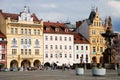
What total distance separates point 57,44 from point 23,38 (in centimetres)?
1005

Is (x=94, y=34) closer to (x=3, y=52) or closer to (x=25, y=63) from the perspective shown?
(x=25, y=63)

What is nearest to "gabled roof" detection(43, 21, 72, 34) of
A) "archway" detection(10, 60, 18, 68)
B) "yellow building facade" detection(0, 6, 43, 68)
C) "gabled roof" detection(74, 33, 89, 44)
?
"yellow building facade" detection(0, 6, 43, 68)

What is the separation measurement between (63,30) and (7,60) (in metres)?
19.1

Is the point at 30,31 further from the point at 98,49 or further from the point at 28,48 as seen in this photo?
the point at 98,49

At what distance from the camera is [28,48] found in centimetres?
8325

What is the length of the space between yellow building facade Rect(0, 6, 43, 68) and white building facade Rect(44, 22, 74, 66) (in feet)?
7.23

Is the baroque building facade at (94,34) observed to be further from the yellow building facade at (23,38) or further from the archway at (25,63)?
the archway at (25,63)

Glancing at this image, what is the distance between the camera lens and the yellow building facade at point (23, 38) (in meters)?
80.8

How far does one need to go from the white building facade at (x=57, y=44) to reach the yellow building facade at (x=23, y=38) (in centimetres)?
220

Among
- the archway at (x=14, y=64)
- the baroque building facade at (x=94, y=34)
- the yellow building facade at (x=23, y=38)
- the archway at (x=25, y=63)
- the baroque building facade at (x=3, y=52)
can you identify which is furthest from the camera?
the baroque building facade at (x=94, y=34)

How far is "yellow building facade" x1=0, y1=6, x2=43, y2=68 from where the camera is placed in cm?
8075

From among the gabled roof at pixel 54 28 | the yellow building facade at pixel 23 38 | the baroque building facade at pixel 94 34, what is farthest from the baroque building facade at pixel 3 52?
the baroque building facade at pixel 94 34

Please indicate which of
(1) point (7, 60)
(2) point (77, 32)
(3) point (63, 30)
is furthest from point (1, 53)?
(2) point (77, 32)

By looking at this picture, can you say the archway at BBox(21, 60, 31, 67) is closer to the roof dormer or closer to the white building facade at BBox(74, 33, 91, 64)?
the roof dormer
